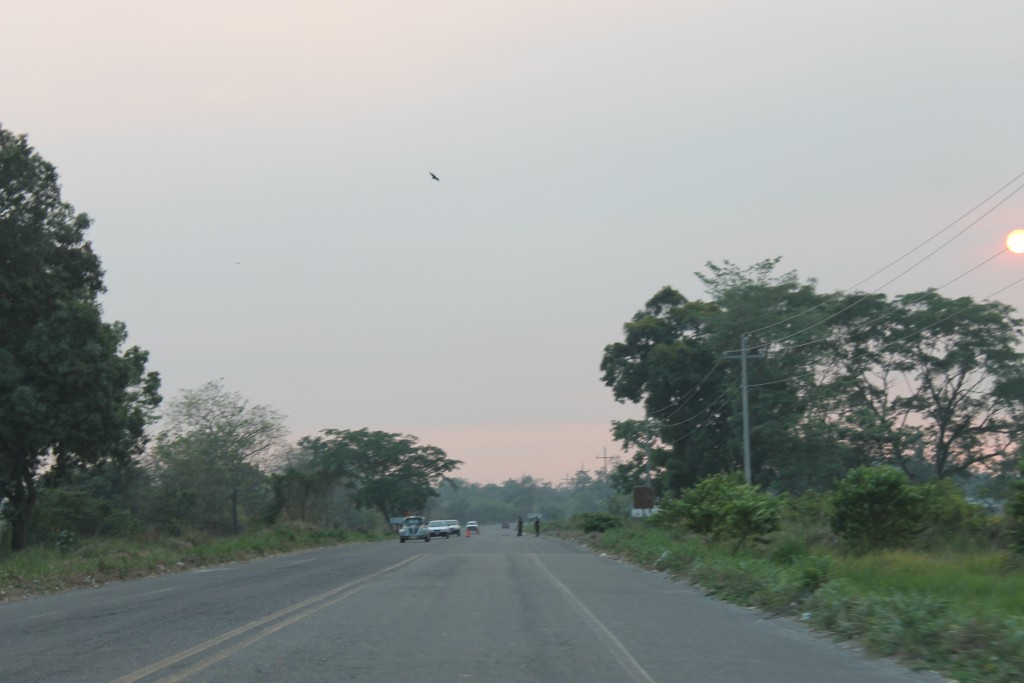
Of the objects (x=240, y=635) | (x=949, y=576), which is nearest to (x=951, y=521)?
(x=949, y=576)

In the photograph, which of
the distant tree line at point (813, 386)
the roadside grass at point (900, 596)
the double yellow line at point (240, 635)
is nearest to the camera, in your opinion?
the double yellow line at point (240, 635)

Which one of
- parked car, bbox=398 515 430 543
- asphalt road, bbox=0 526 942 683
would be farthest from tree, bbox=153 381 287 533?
asphalt road, bbox=0 526 942 683

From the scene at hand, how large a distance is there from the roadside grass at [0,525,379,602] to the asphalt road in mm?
2530

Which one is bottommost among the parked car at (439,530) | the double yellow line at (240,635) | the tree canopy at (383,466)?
the double yellow line at (240,635)

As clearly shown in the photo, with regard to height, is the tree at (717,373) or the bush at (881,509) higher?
the tree at (717,373)

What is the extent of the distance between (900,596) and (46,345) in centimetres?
2665

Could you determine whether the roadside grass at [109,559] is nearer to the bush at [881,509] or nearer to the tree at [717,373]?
the bush at [881,509]

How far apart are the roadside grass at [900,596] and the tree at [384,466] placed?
283 ft

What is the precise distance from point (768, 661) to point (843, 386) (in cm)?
5545

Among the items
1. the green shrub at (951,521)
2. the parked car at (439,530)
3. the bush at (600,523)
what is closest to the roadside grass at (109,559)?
the green shrub at (951,521)

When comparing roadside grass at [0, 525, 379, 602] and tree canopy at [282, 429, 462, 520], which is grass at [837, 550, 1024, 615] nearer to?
roadside grass at [0, 525, 379, 602]

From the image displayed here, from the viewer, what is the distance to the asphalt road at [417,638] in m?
9.95

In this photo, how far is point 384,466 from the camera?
112 meters

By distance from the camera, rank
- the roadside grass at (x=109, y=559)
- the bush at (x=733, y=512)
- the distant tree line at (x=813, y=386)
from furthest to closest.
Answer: the distant tree line at (x=813, y=386) → the bush at (x=733, y=512) → the roadside grass at (x=109, y=559)
